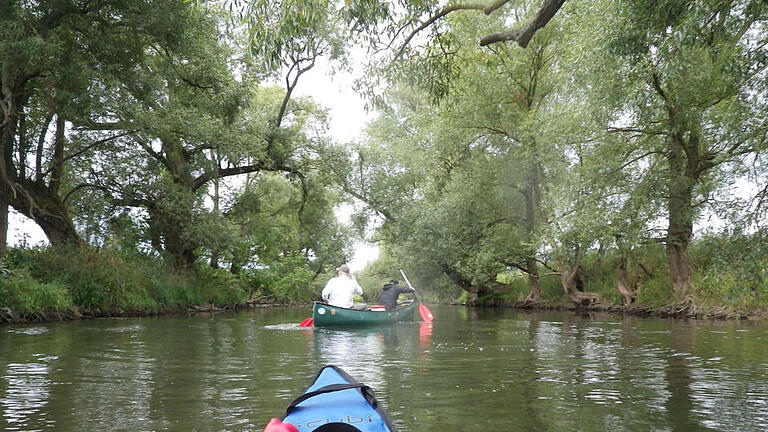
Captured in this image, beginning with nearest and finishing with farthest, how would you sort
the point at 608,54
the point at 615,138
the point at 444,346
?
the point at 608,54 → the point at 444,346 → the point at 615,138

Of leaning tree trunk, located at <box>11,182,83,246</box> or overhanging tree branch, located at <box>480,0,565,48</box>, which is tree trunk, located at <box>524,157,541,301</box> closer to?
overhanging tree branch, located at <box>480,0,565,48</box>

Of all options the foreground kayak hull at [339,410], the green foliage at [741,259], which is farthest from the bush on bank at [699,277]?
the foreground kayak hull at [339,410]

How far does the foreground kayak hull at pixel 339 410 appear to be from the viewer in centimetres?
324

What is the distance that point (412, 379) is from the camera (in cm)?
657

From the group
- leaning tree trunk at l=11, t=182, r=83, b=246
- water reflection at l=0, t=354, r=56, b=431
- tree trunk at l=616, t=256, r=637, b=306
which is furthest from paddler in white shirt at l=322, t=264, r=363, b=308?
tree trunk at l=616, t=256, r=637, b=306

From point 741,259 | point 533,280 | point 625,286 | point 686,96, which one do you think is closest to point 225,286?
point 533,280

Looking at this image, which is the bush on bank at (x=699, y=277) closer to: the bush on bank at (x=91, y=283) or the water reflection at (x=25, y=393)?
the water reflection at (x=25, y=393)

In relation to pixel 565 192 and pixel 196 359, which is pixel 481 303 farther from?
pixel 196 359

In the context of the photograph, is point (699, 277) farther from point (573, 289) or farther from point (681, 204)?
point (573, 289)

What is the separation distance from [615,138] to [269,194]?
21.9m

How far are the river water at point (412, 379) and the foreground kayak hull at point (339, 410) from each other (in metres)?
1.06

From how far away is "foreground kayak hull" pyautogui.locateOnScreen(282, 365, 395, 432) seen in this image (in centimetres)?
324

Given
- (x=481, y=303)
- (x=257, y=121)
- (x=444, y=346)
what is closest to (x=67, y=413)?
(x=444, y=346)

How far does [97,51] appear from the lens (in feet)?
48.8
